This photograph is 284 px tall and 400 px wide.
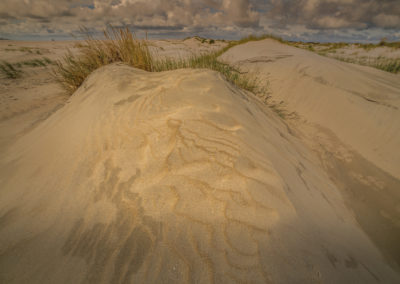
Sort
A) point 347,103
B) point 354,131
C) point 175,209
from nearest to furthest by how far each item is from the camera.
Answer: point 175,209
point 354,131
point 347,103

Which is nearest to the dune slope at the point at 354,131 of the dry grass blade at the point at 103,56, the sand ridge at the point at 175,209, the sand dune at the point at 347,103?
the sand dune at the point at 347,103

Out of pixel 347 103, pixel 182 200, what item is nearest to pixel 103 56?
pixel 182 200

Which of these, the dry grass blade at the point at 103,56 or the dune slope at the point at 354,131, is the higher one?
the dry grass blade at the point at 103,56

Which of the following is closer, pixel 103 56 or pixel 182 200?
pixel 182 200

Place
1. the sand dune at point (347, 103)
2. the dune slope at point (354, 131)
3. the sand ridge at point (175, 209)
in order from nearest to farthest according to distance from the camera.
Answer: the sand ridge at point (175, 209), the dune slope at point (354, 131), the sand dune at point (347, 103)

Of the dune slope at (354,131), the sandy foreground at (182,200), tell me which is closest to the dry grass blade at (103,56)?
the sandy foreground at (182,200)

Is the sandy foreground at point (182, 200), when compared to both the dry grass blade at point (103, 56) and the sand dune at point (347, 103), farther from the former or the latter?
the dry grass blade at point (103, 56)

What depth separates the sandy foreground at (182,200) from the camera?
A: 0.77 metres

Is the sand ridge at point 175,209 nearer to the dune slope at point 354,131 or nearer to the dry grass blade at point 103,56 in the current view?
the dune slope at point 354,131

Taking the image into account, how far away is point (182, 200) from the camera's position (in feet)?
3.12

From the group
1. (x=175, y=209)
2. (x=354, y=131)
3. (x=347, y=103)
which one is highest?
(x=175, y=209)

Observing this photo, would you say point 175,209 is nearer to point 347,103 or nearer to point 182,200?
point 182,200

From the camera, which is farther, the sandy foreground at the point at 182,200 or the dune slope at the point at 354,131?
the dune slope at the point at 354,131

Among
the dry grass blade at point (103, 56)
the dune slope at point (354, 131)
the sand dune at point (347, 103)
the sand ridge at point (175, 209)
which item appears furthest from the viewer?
the dry grass blade at point (103, 56)
